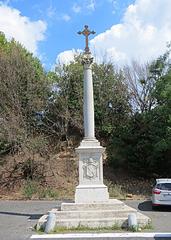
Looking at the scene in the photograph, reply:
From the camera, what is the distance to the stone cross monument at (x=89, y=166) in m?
15.6

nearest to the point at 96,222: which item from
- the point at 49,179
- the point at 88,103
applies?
the point at 88,103

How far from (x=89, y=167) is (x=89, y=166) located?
4cm

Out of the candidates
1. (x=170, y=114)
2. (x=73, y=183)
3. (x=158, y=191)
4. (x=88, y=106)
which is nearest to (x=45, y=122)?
(x=73, y=183)

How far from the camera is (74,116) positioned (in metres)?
33.6

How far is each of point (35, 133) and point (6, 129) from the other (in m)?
3.89

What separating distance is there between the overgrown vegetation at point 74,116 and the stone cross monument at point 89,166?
10.9 m

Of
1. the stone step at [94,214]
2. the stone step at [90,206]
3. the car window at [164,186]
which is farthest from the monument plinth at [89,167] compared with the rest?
the car window at [164,186]

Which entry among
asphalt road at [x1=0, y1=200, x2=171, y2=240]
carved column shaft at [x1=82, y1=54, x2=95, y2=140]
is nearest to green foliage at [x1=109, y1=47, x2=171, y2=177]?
asphalt road at [x1=0, y1=200, x2=171, y2=240]

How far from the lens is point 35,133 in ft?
107

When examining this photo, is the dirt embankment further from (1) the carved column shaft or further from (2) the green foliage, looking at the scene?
(1) the carved column shaft

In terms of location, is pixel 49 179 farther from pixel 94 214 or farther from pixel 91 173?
pixel 94 214

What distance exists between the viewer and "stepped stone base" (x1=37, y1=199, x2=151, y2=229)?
13781 mm

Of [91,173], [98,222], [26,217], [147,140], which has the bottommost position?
[98,222]

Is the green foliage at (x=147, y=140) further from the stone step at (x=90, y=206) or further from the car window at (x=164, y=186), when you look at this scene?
the stone step at (x=90, y=206)
